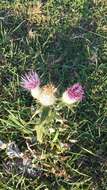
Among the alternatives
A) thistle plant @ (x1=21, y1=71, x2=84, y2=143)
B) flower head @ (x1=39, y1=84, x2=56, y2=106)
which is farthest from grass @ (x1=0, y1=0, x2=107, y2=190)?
flower head @ (x1=39, y1=84, x2=56, y2=106)

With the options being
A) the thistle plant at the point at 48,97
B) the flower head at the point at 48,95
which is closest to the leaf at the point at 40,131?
the thistle plant at the point at 48,97

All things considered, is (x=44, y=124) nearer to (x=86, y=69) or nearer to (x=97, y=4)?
(x=86, y=69)

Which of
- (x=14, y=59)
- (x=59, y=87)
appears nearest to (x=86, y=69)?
(x=59, y=87)

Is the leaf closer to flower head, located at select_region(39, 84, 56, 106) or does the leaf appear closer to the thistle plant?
the thistle plant

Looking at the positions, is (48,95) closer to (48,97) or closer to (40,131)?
(48,97)

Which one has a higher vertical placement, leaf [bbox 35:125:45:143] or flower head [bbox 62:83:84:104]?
flower head [bbox 62:83:84:104]

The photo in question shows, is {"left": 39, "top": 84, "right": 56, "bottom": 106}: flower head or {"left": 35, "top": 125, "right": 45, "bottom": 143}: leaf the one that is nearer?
{"left": 39, "top": 84, "right": 56, "bottom": 106}: flower head

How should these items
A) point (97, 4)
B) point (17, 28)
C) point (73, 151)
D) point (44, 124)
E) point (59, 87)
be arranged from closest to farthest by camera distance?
point (44, 124) → point (73, 151) → point (59, 87) → point (17, 28) → point (97, 4)

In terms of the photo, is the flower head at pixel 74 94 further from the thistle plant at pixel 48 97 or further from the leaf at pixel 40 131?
the leaf at pixel 40 131
